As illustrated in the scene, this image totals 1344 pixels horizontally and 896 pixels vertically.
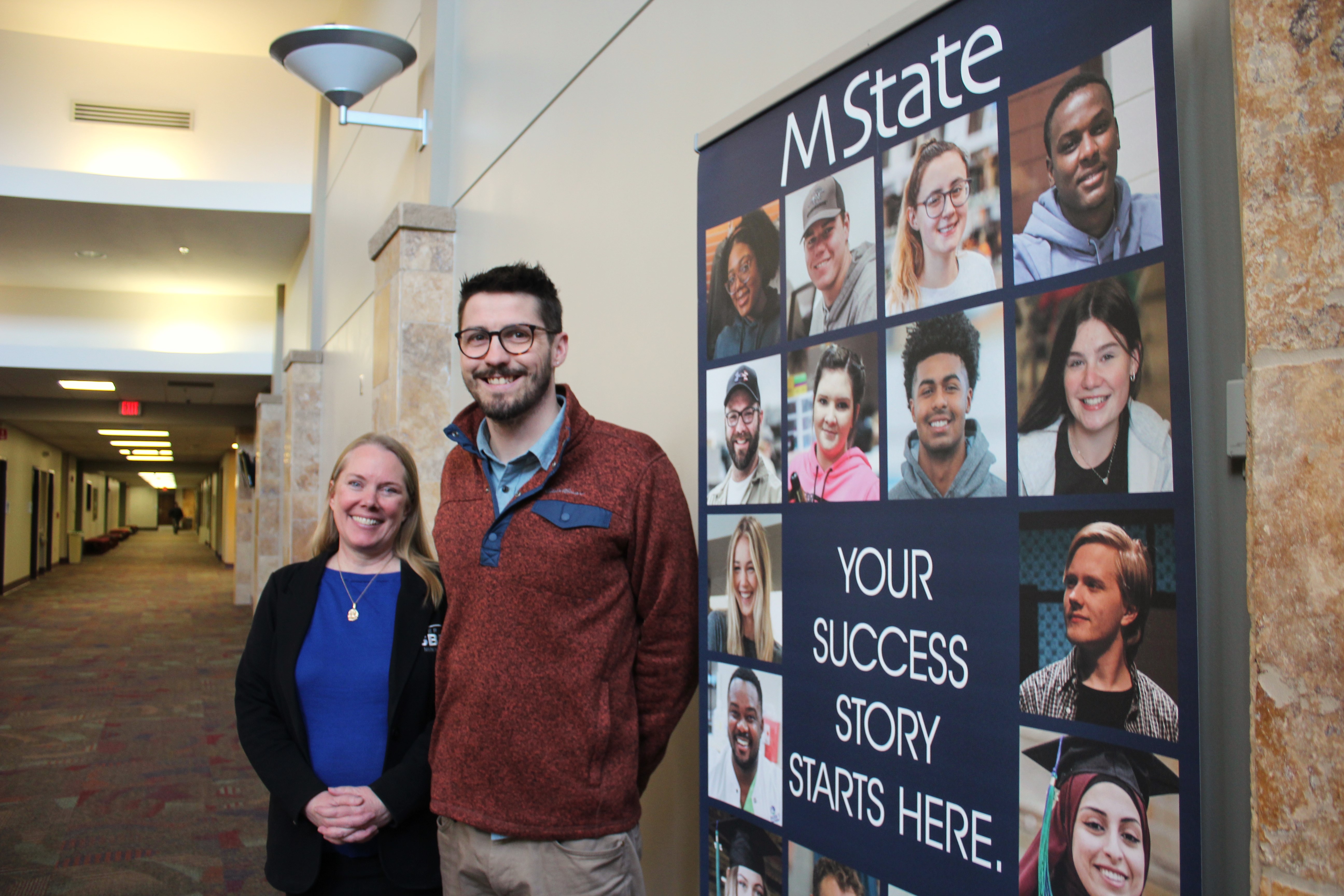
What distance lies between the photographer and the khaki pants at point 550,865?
4.75ft

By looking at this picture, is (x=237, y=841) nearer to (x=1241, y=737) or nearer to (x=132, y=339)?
(x=1241, y=737)

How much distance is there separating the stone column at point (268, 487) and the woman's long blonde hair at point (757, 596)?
10877 mm

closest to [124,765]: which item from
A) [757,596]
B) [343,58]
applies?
[343,58]

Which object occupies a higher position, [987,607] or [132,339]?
[132,339]

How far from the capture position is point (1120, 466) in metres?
0.87

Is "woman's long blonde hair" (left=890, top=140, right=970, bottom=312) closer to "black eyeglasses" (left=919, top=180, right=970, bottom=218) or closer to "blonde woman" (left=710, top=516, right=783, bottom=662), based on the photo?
"black eyeglasses" (left=919, top=180, right=970, bottom=218)

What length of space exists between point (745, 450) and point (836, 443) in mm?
225

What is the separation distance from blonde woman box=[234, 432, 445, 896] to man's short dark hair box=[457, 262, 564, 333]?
57cm

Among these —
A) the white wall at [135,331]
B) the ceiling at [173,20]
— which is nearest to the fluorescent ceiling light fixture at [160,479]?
the white wall at [135,331]

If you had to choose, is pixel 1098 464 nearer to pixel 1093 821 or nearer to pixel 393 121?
pixel 1093 821

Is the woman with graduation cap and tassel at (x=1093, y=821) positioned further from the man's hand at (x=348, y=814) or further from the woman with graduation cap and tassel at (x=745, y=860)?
the man's hand at (x=348, y=814)

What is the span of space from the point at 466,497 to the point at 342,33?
2.98 metres

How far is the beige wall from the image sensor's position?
15.4 m

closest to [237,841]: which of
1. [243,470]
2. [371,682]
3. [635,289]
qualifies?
[371,682]
